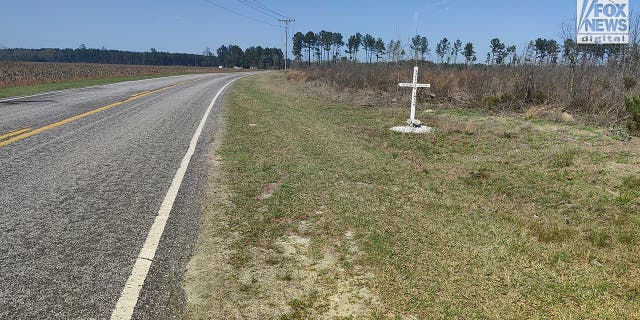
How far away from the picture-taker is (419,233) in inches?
147

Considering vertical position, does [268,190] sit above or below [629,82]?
below

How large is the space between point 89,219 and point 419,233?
10.4 ft

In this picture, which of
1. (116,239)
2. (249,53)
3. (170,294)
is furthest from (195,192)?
(249,53)

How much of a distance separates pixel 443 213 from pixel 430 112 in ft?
29.5

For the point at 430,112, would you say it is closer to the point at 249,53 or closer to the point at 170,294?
the point at 170,294

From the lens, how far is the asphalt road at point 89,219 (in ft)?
8.68

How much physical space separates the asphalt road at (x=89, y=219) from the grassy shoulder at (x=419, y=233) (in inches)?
10.1

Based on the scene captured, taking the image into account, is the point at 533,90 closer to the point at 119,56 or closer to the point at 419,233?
the point at 419,233

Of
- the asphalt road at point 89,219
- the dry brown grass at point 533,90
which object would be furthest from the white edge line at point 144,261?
the dry brown grass at point 533,90

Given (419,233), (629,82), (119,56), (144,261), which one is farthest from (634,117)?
(119,56)

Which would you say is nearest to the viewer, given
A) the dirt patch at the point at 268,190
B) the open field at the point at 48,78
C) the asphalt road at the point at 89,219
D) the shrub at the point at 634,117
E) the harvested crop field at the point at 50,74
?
the asphalt road at the point at 89,219

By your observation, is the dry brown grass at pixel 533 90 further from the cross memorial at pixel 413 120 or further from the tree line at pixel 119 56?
the tree line at pixel 119 56

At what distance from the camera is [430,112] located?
12727 millimetres

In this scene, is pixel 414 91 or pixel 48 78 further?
pixel 48 78
